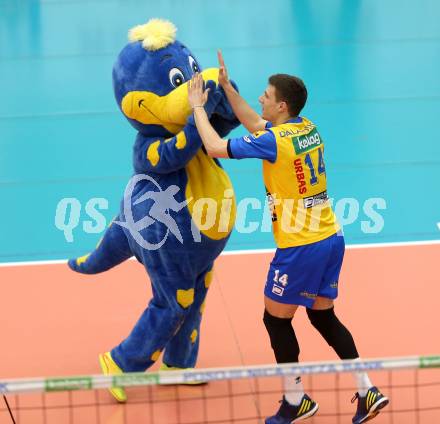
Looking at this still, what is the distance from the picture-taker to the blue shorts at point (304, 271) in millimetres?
4852

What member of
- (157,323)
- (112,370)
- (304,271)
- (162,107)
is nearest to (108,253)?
(157,323)

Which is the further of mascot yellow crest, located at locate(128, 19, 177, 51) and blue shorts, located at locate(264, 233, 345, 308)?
mascot yellow crest, located at locate(128, 19, 177, 51)

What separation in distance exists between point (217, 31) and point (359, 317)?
23.7 ft

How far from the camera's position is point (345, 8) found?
13.6 metres

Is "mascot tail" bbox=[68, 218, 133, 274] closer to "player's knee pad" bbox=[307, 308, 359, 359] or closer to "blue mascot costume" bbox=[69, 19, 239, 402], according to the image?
"blue mascot costume" bbox=[69, 19, 239, 402]

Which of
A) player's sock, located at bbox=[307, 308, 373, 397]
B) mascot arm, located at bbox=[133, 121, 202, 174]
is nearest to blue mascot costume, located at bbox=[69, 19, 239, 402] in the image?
mascot arm, located at bbox=[133, 121, 202, 174]

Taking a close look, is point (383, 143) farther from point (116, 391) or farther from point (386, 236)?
point (116, 391)

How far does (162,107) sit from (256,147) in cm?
59

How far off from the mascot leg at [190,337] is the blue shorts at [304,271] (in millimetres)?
556

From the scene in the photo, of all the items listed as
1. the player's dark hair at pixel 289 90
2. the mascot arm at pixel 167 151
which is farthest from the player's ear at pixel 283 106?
the mascot arm at pixel 167 151

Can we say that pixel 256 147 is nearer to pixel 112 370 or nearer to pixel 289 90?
pixel 289 90

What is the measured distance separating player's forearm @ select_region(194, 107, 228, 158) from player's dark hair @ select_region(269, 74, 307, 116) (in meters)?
0.41

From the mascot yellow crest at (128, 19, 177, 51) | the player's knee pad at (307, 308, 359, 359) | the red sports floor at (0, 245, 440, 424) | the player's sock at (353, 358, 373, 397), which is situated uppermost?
the mascot yellow crest at (128, 19, 177, 51)

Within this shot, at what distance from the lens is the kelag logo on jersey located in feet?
15.7
